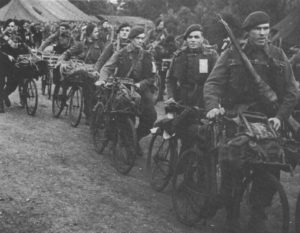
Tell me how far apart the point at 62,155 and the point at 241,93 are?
13.0ft

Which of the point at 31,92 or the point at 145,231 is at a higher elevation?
the point at 31,92

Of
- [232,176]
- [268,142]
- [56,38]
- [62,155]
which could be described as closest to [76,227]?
[232,176]

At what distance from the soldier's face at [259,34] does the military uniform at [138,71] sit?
3.38 m

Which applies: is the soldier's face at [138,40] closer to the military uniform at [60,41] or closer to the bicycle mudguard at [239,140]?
the bicycle mudguard at [239,140]

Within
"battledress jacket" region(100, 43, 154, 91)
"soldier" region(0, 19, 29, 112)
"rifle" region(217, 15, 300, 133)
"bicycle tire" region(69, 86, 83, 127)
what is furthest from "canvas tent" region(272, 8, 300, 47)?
"rifle" region(217, 15, 300, 133)

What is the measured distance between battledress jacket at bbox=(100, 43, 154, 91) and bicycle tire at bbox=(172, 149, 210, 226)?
286 cm

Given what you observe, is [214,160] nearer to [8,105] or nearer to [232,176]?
[232,176]

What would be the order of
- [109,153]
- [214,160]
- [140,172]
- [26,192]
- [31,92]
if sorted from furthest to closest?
1. [31,92]
2. [109,153]
3. [140,172]
4. [26,192]
5. [214,160]

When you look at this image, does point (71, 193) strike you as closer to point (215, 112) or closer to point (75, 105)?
point (215, 112)

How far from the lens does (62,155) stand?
28.6 feet

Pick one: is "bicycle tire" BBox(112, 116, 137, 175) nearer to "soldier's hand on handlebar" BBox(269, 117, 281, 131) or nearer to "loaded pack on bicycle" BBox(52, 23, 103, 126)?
"loaded pack on bicycle" BBox(52, 23, 103, 126)

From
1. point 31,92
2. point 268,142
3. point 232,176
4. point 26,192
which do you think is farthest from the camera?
point 31,92

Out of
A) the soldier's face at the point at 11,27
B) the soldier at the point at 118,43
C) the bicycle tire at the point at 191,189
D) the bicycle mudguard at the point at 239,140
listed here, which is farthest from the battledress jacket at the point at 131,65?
the soldier's face at the point at 11,27

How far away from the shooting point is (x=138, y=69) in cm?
884
